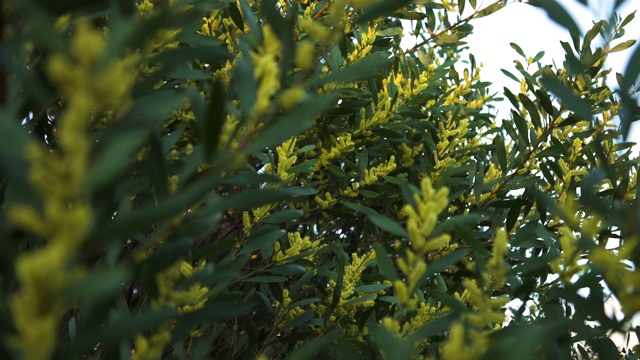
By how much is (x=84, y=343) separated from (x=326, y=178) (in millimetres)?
1643

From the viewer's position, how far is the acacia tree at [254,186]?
0.50 m

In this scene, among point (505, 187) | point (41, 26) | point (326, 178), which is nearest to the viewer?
point (41, 26)

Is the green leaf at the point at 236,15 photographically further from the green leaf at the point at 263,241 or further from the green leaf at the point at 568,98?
the green leaf at the point at 568,98

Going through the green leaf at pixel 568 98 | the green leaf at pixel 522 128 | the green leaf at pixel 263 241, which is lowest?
the green leaf at pixel 522 128

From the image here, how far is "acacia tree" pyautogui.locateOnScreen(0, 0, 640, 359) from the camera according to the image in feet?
1.63

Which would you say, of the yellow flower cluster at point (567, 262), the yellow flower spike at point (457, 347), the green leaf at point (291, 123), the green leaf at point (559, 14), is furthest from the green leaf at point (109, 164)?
the green leaf at point (559, 14)

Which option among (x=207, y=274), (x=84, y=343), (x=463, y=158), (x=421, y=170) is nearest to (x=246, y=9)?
(x=207, y=274)

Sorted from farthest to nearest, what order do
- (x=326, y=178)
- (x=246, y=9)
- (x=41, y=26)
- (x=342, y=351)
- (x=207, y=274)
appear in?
(x=326, y=178)
(x=246, y=9)
(x=342, y=351)
(x=207, y=274)
(x=41, y=26)

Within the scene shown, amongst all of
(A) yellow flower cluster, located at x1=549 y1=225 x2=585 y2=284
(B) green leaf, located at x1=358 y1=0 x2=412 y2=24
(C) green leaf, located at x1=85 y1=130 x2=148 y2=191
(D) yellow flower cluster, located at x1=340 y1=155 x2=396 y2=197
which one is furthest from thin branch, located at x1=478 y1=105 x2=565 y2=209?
(C) green leaf, located at x1=85 y1=130 x2=148 y2=191

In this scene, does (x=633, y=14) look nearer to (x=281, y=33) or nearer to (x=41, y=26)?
(x=281, y=33)

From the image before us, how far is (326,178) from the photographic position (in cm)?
229

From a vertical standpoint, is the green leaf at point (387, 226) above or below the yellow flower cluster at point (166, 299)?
below

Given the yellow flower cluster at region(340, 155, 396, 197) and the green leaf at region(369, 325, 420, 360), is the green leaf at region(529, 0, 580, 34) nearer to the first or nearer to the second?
the green leaf at region(369, 325, 420, 360)

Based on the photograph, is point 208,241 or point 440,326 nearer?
point 440,326
